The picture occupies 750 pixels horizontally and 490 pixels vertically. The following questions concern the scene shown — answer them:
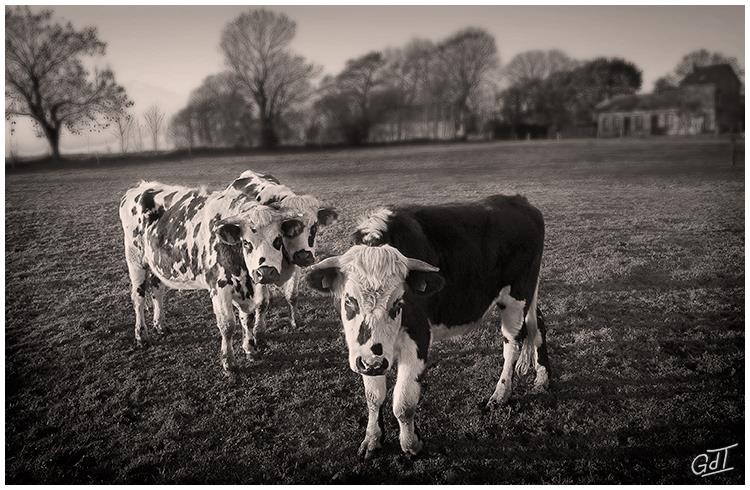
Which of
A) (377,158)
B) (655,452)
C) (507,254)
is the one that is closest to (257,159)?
(377,158)

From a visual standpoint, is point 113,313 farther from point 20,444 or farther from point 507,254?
point 507,254

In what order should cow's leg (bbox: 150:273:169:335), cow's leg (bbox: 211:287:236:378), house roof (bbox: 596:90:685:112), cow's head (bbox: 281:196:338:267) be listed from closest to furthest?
cow's head (bbox: 281:196:338:267) → cow's leg (bbox: 211:287:236:378) → cow's leg (bbox: 150:273:169:335) → house roof (bbox: 596:90:685:112)

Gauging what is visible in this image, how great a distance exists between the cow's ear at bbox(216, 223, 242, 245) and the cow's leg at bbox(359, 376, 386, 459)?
3.92 feet

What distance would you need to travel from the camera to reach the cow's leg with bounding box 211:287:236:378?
10.0ft

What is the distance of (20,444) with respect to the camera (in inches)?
101

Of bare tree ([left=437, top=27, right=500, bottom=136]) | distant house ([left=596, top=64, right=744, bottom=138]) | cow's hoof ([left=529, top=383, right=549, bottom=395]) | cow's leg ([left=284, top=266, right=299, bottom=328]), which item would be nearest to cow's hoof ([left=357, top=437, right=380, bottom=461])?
cow's hoof ([left=529, top=383, right=549, bottom=395])

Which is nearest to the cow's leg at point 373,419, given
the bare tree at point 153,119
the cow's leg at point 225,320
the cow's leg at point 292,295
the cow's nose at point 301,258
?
the cow's nose at point 301,258

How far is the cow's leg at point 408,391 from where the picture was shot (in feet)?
6.97

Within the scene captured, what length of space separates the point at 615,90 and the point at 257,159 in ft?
10.5

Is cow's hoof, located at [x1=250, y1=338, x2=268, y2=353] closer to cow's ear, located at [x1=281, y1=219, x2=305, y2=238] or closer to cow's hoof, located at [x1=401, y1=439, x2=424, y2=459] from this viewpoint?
cow's ear, located at [x1=281, y1=219, x2=305, y2=238]

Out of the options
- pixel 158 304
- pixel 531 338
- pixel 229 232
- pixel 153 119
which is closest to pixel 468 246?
pixel 531 338

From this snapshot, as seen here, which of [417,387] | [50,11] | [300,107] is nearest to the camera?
[417,387]

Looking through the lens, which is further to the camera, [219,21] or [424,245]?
[219,21]

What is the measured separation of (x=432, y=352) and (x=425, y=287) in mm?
1490
